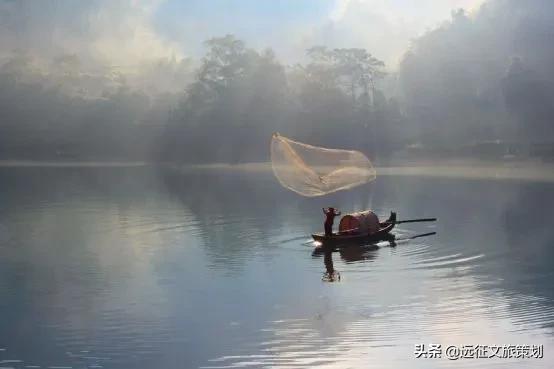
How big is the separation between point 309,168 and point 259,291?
30.3 feet

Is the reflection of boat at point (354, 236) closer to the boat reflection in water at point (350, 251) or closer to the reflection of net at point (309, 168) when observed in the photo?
the boat reflection in water at point (350, 251)

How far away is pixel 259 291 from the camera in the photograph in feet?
68.0

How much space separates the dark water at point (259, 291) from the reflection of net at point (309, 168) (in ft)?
8.19

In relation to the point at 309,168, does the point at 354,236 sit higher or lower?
lower

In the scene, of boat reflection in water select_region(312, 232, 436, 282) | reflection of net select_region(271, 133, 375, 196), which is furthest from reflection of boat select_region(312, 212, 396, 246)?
reflection of net select_region(271, 133, 375, 196)

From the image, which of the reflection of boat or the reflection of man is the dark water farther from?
the reflection of boat

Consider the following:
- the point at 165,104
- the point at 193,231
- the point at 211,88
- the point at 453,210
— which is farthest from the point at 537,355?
the point at 165,104

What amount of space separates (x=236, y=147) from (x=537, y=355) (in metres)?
94.1

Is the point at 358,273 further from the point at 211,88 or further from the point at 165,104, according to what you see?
the point at 165,104

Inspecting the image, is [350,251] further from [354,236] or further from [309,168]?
[309,168]

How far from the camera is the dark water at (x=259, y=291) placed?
1527 centimetres

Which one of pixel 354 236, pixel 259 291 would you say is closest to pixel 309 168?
pixel 354 236

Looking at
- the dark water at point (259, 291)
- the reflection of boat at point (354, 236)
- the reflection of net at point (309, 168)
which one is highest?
the reflection of net at point (309, 168)

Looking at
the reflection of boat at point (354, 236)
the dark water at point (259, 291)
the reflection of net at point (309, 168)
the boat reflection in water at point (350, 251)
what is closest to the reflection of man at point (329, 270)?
the boat reflection in water at point (350, 251)
